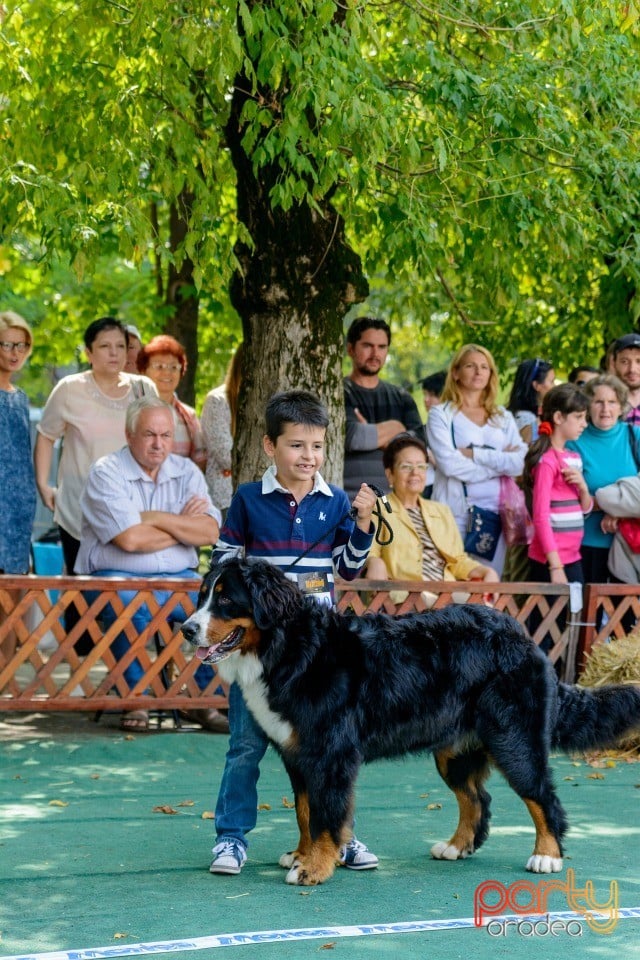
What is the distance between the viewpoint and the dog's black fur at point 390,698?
534 centimetres

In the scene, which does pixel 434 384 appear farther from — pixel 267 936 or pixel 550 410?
pixel 267 936

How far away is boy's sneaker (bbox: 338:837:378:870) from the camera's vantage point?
18.7 feet

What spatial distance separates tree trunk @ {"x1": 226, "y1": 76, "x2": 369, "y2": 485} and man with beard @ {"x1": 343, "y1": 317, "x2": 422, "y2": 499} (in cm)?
48

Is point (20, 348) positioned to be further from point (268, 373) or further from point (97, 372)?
point (268, 373)

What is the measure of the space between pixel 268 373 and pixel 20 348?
5.58 feet

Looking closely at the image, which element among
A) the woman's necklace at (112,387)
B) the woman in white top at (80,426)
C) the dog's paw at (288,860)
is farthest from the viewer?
the woman's necklace at (112,387)

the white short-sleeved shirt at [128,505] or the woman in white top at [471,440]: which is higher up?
the woman in white top at [471,440]

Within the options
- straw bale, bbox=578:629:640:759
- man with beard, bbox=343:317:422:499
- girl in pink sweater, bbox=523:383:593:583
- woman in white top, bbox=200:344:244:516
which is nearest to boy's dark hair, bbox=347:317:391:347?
man with beard, bbox=343:317:422:499

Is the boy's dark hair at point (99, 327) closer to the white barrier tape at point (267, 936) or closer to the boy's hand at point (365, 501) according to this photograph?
the boy's hand at point (365, 501)

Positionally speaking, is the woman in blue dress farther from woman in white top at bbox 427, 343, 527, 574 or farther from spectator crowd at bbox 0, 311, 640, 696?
woman in white top at bbox 427, 343, 527, 574

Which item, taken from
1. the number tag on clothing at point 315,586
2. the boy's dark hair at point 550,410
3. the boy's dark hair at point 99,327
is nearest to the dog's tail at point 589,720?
the number tag on clothing at point 315,586

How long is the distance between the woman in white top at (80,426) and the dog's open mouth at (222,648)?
4.50 m

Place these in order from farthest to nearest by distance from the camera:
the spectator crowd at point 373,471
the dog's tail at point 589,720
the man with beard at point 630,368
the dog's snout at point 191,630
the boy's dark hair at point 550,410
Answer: the man with beard at point 630,368
the boy's dark hair at point 550,410
the spectator crowd at point 373,471
the dog's tail at point 589,720
the dog's snout at point 191,630

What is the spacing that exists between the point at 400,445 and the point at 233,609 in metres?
4.22
